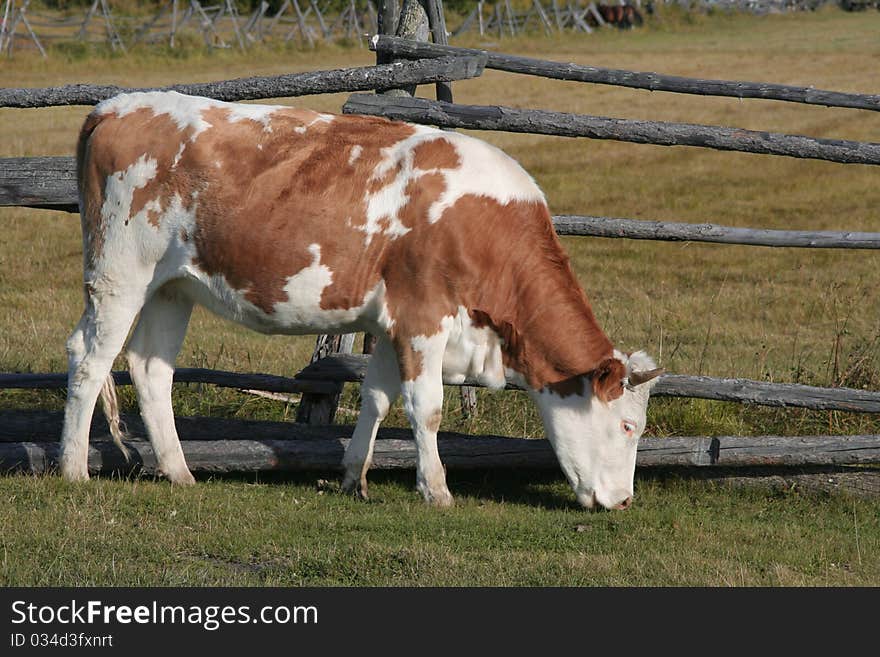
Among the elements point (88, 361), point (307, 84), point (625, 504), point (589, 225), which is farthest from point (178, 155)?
point (625, 504)

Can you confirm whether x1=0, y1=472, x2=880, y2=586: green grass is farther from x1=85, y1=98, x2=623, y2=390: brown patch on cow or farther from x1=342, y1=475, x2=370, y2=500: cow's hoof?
x1=85, y1=98, x2=623, y2=390: brown patch on cow

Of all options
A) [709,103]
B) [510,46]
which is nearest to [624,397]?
[709,103]

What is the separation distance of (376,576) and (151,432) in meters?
2.07

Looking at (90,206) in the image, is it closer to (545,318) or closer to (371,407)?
(371,407)

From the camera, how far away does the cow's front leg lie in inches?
260

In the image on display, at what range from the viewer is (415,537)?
606 cm

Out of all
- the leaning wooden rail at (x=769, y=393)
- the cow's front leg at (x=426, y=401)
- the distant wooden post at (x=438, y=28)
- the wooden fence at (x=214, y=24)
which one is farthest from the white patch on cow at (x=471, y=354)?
the wooden fence at (x=214, y=24)

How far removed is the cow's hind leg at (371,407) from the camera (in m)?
6.98

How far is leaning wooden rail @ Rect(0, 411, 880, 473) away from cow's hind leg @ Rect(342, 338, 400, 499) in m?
0.22

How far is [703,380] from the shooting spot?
7.41 metres

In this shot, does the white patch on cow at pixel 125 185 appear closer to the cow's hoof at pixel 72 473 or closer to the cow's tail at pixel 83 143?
the cow's tail at pixel 83 143

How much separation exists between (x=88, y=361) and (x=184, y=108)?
141 cm

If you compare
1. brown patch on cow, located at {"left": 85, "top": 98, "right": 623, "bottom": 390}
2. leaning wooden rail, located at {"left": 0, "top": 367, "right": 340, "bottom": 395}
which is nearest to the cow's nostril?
brown patch on cow, located at {"left": 85, "top": 98, "right": 623, "bottom": 390}

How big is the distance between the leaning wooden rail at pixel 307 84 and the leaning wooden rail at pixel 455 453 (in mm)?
2050
